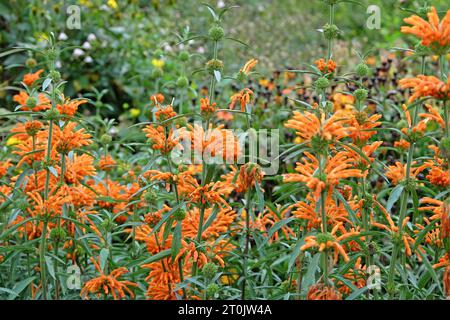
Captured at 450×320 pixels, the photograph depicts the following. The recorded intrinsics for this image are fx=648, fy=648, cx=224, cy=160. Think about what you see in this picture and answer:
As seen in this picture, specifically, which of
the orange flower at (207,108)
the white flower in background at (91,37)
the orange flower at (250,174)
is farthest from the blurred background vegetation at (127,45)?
the orange flower at (250,174)

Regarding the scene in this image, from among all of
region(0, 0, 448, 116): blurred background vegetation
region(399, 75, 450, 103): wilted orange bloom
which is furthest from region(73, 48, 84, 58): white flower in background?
region(399, 75, 450, 103): wilted orange bloom

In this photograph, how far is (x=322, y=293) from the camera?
6.11 feet

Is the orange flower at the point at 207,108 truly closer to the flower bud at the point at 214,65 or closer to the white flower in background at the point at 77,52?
the flower bud at the point at 214,65

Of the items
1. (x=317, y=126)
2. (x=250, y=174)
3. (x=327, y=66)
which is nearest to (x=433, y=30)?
(x=317, y=126)

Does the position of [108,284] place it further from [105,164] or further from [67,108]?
[105,164]

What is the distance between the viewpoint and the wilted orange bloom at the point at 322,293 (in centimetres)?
186

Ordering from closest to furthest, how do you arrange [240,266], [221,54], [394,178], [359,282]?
[394,178] < [359,282] < [240,266] < [221,54]

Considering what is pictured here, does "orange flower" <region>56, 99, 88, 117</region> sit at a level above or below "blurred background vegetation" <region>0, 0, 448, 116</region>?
below

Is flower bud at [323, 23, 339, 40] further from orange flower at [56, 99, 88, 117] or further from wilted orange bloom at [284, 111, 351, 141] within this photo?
orange flower at [56, 99, 88, 117]

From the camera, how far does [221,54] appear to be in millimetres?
7004

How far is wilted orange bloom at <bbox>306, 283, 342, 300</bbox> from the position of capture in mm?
1861
